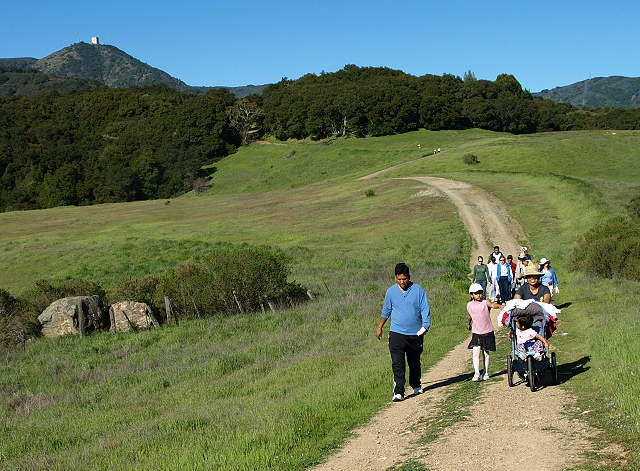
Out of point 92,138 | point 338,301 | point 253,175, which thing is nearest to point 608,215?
point 338,301

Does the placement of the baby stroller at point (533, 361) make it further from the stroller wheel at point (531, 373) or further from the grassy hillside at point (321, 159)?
the grassy hillside at point (321, 159)

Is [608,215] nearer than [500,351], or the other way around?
[500,351]

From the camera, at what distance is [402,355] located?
438 inches

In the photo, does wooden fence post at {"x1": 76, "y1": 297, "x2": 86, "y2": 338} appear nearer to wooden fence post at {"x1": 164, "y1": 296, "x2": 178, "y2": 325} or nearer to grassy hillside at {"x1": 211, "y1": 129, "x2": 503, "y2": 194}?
wooden fence post at {"x1": 164, "y1": 296, "x2": 178, "y2": 325}

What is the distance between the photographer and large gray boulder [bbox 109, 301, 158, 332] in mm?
23984

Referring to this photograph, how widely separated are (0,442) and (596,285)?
1887 cm

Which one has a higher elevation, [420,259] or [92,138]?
[92,138]

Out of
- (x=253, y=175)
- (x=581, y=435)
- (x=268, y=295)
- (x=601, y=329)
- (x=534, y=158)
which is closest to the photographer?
(x=581, y=435)

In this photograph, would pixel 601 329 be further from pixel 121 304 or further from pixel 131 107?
pixel 131 107

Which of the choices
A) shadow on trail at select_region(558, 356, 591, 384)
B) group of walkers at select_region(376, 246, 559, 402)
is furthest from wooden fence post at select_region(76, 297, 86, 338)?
shadow on trail at select_region(558, 356, 591, 384)

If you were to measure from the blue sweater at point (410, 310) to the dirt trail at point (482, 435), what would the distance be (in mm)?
1143

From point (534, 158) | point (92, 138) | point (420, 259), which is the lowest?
point (420, 259)

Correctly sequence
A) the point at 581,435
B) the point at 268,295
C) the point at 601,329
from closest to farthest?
1. the point at 581,435
2. the point at 601,329
3. the point at 268,295

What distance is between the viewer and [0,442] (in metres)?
11.7
